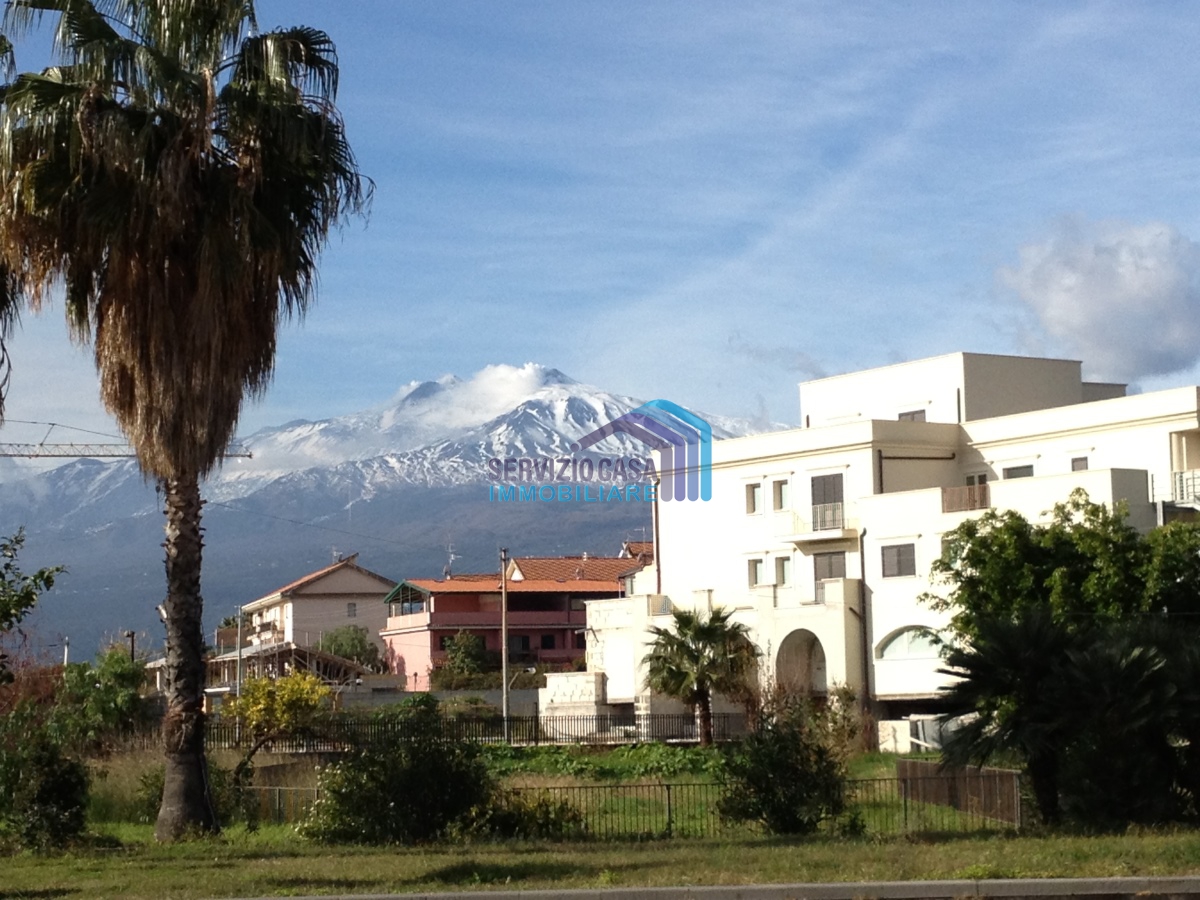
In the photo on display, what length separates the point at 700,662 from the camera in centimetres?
5669

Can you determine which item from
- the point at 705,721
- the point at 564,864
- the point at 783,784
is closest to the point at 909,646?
the point at 705,721

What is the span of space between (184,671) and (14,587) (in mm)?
3742

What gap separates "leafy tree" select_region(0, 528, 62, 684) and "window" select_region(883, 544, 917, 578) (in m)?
39.6

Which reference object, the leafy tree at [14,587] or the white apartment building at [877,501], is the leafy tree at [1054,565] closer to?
the white apartment building at [877,501]

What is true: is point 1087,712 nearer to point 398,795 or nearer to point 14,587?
point 398,795

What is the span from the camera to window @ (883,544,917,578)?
57.0m

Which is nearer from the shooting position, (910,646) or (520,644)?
(910,646)

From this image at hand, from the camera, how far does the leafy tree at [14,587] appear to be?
20656 millimetres

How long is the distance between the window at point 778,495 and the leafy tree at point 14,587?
45040 mm

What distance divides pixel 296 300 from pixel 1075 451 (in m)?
38.0

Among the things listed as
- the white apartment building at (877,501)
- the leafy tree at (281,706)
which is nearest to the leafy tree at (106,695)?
the leafy tree at (281,706)

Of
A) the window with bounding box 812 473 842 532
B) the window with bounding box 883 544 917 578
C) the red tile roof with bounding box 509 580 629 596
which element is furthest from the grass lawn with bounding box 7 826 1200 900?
the red tile roof with bounding box 509 580 629 596

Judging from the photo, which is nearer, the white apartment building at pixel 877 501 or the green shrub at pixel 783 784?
the green shrub at pixel 783 784

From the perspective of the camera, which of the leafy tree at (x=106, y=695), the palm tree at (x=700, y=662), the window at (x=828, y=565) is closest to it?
the leafy tree at (x=106, y=695)
